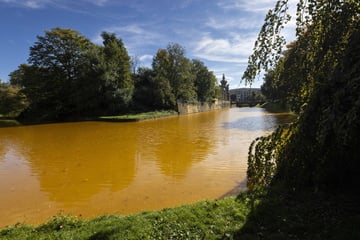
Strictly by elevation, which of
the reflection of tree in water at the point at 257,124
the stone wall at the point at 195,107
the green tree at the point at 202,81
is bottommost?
the reflection of tree in water at the point at 257,124

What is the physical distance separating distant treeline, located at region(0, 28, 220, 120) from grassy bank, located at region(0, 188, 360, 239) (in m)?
23.2

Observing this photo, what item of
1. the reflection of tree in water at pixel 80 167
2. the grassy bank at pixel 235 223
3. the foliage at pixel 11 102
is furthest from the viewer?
the foliage at pixel 11 102

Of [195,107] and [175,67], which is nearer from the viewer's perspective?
[175,67]

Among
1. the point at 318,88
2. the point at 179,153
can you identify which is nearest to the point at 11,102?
the point at 179,153

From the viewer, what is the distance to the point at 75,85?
2652 cm

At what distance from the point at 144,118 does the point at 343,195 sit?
2031 cm

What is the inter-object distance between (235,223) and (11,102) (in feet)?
86.1

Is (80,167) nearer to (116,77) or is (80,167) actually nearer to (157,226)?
(157,226)

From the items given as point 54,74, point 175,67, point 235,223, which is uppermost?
point 175,67

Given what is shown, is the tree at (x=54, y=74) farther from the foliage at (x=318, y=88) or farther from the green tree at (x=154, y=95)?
the foliage at (x=318, y=88)

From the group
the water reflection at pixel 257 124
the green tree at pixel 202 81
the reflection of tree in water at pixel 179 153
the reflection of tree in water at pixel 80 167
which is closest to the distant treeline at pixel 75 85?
the water reflection at pixel 257 124

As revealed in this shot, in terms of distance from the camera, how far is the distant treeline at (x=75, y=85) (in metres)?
25.4

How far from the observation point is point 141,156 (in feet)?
28.7

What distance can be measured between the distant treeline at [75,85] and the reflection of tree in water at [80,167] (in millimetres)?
14734
